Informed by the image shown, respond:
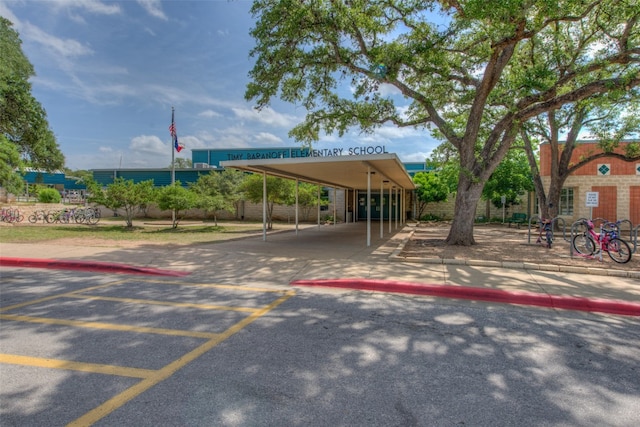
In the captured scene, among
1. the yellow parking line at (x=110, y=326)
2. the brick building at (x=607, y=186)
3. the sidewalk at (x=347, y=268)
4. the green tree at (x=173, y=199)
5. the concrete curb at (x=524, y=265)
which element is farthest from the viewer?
the brick building at (x=607, y=186)

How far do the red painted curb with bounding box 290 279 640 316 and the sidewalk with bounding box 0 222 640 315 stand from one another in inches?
3.7

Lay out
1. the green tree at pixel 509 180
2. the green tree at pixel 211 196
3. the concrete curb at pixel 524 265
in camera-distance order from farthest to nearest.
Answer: the green tree at pixel 509 180 < the green tree at pixel 211 196 < the concrete curb at pixel 524 265

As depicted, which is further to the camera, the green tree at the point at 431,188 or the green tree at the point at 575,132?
the green tree at the point at 431,188

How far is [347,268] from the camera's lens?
840 centimetres

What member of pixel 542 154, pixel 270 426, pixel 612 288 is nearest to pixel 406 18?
pixel 612 288

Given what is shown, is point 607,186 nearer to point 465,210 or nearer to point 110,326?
point 465,210

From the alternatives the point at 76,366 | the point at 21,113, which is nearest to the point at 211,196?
the point at 21,113

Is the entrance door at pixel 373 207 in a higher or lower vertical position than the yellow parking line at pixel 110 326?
→ higher

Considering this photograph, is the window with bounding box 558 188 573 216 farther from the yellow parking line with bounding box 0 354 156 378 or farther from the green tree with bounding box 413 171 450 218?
the yellow parking line with bounding box 0 354 156 378

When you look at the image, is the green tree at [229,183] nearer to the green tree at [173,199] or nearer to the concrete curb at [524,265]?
the green tree at [173,199]

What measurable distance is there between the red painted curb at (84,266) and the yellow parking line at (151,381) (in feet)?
13.5

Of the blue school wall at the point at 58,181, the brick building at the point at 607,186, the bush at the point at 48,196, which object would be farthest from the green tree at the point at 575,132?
the blue school wall at the point at 58,181

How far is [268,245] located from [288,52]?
631 centimetres

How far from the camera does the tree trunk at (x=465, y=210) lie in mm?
11703
